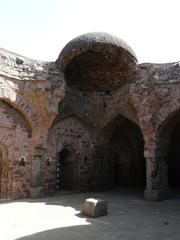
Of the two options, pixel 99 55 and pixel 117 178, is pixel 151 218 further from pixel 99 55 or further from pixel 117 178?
pixel 117 178

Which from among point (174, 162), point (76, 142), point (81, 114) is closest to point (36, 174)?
point (76, 142)

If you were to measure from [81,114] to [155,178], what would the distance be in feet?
11.7

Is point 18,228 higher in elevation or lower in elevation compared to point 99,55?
lower

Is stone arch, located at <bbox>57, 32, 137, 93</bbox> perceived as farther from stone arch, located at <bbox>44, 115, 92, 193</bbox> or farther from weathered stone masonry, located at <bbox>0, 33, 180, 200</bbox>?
stone arch, located at <bbox>44, 115, 92, 193</bbox>

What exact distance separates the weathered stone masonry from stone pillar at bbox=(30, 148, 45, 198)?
3 cm

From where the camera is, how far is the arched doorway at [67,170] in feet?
30.7

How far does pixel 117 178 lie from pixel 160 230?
7785 mm

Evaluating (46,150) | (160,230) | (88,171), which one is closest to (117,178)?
(88,171)

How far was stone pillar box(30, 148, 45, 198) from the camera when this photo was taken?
7547 mm

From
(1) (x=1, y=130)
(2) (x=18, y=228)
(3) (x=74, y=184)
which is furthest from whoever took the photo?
(3) (x=74, y=184)

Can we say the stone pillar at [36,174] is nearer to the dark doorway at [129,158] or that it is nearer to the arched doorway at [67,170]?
the arched doorway at [67,170]

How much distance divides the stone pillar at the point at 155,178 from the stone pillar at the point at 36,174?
3231 mm

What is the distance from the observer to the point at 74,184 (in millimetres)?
9312

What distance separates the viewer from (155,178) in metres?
7.92
